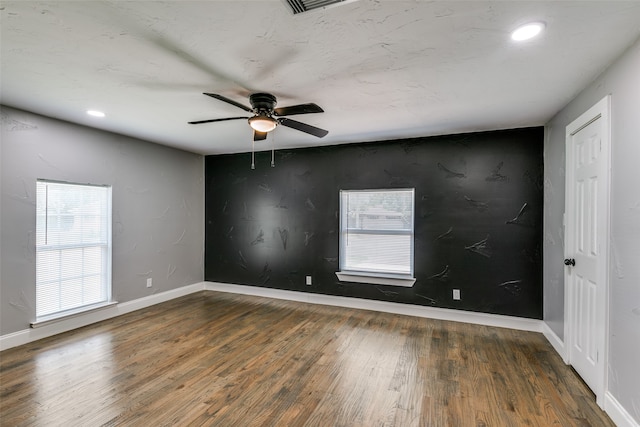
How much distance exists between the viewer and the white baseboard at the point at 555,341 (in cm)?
296

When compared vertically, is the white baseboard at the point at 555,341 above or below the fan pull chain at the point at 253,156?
below

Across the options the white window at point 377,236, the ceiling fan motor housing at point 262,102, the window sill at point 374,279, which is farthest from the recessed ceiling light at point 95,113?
the window sill at point 374,279

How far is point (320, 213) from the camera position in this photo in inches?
193

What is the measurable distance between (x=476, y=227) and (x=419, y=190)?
2.86 ft

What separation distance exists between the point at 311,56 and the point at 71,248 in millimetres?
3739

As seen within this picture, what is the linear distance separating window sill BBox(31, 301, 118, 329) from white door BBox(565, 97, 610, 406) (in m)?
5.15

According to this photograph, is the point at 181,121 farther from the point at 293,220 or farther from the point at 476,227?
the point at 476,227

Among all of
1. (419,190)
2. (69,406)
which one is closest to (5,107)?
(69,406)

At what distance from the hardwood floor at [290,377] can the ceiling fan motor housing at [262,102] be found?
7.56ft

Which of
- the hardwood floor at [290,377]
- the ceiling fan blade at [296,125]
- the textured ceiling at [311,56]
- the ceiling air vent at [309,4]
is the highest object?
the textured ceiling at [311,56]

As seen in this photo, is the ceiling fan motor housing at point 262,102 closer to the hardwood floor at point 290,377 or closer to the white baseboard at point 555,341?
the hardwood floor at point 290,377

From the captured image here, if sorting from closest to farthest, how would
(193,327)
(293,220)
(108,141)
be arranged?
(193,327)
(108,141)
(293,220)

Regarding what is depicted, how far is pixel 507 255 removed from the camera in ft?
12.6

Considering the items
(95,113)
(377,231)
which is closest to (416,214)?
(377,231)
